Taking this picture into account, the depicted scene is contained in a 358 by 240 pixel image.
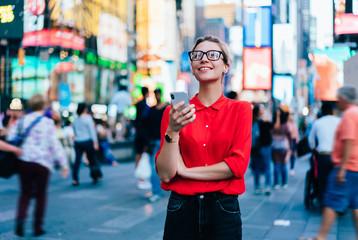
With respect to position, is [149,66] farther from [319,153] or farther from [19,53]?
[319,153]

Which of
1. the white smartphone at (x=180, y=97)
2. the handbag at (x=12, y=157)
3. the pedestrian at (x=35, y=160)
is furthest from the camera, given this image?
the pedestrian at (x=35, y=160)

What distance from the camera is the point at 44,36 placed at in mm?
25438

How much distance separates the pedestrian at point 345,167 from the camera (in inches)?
215

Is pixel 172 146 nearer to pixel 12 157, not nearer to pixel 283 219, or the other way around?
pixel 12 157

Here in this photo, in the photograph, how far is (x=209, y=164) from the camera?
2.76 meters

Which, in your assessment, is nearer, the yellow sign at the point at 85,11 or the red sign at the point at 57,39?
the red sign at the point at 57,39

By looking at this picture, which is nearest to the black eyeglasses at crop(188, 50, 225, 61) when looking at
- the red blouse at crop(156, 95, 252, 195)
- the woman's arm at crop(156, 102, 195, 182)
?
the red blouse at crop(156, 95, 252, 195)

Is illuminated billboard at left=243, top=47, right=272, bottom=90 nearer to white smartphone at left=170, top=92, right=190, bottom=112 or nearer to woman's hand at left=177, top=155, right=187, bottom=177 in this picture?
woman's hand at left=177, top=155, right=187, bottom=177

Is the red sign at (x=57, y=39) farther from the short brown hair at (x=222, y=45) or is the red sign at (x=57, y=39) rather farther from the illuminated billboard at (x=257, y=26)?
the short brown hair at (x=222, y=45)

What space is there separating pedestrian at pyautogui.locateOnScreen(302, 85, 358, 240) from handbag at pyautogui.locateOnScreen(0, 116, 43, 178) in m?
3.96

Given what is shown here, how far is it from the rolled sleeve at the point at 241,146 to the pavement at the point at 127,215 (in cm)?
417

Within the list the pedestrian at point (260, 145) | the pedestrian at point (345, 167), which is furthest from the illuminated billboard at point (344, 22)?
the pedestrian at point (345, 167)

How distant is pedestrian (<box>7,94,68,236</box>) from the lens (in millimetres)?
6620

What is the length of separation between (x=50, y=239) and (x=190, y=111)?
185 inches
